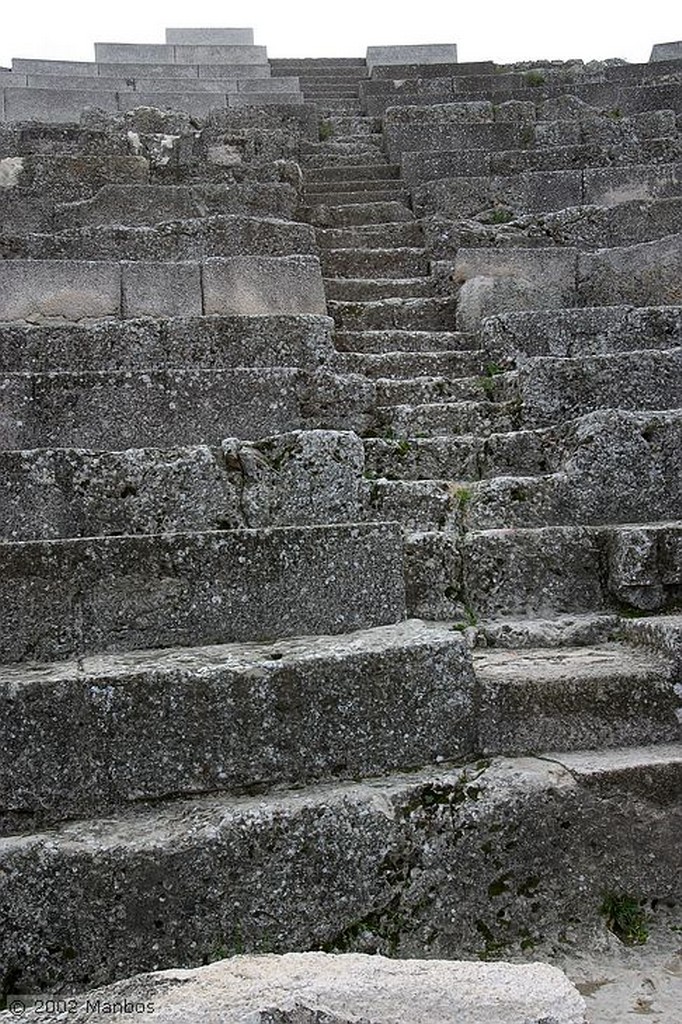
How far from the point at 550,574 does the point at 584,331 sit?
6.89ft

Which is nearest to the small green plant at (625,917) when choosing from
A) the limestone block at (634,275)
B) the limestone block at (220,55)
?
the limestone block at (634,275)

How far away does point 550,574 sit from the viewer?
3.53 meters

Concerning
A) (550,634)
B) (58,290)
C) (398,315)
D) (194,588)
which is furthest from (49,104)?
(550,634)

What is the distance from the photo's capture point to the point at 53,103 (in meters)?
10.7

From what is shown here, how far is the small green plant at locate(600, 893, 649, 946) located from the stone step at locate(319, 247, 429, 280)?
15.2 ft

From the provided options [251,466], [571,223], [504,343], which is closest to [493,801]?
[251,466]

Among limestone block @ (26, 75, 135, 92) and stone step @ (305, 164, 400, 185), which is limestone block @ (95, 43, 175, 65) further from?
stone step @ (305, 164, 400, 185)

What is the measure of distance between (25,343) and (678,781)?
145 inches

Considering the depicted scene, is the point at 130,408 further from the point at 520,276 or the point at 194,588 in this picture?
the point at 520,276

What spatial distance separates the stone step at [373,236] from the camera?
271 inches

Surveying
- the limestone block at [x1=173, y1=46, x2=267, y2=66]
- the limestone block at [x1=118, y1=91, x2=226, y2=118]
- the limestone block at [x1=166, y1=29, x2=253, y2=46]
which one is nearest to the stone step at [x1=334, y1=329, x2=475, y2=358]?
the limestone block at [x1=118, y1=91, x2=226, y2=118]

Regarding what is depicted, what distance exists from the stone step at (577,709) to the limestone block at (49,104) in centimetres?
979

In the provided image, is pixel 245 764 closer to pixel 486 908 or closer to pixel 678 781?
pixel 486 908

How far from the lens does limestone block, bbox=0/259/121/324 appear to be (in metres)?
5.24
